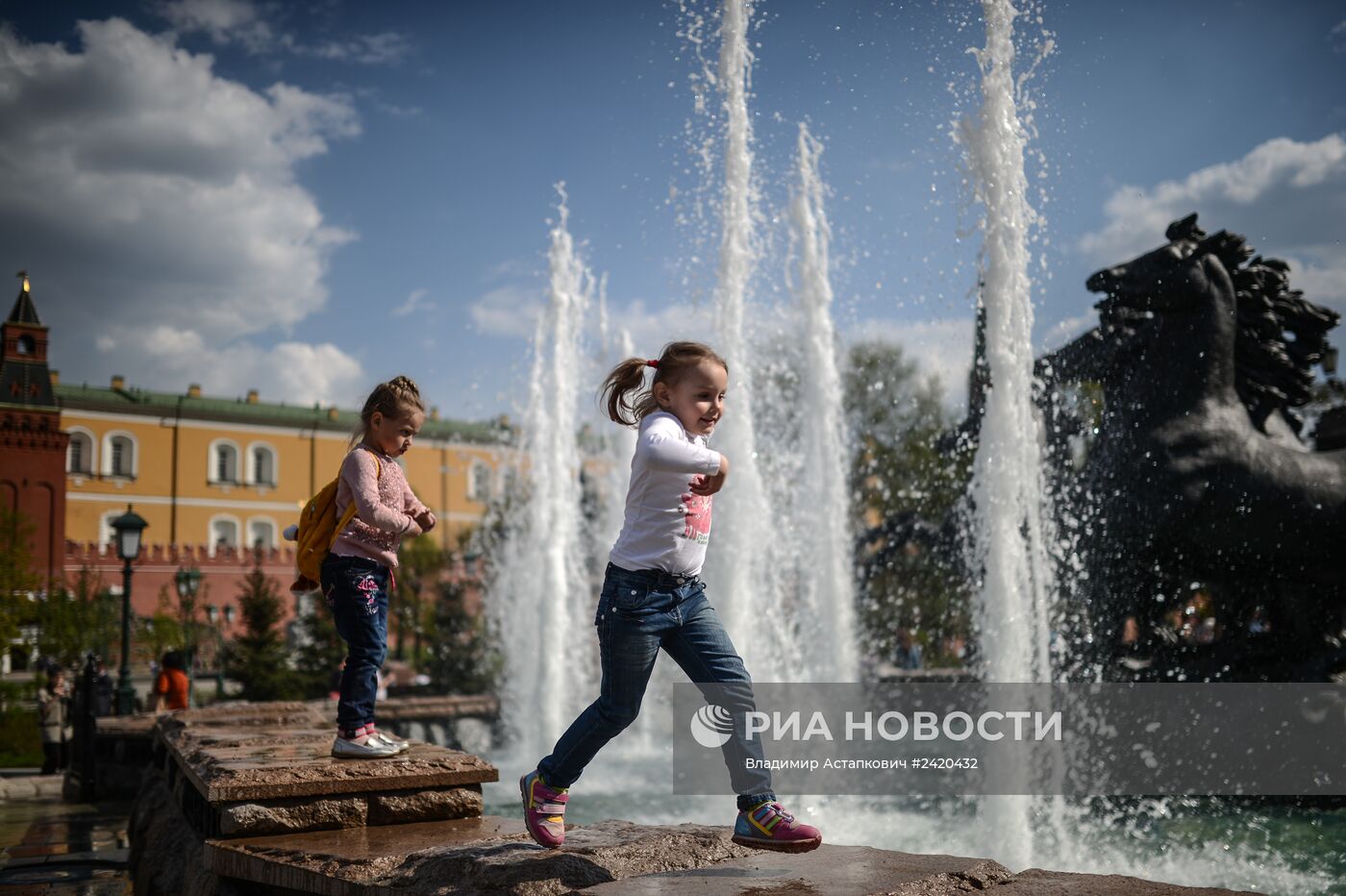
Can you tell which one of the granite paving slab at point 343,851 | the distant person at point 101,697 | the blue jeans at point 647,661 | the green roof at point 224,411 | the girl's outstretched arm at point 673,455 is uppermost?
the green roof at point 224,411

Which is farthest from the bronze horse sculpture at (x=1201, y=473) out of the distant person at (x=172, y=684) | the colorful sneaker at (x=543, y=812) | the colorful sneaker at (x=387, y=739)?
the distant person at (x=172, y=684)

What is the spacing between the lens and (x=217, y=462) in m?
50.1

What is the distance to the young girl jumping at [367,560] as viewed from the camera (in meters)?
3.70

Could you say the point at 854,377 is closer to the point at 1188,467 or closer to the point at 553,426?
the point at 553,426

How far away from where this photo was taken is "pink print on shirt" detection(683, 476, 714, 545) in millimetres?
2709

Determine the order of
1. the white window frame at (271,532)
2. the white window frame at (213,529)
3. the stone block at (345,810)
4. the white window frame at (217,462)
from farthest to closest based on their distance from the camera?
the white window frame at (217,462) → the white window frame at (271,532) → the white window frame at (213,529) → the stone block at (345,810)

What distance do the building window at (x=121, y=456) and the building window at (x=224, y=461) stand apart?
329 cm

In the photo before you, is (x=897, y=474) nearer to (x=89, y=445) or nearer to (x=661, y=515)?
(x=661, y=515)

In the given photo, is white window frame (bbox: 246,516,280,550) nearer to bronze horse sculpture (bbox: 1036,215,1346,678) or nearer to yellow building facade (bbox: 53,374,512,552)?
yellow building facade (bbox: 53,374,512,552)

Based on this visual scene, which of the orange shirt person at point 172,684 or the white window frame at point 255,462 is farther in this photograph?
the white window frame at point 255,462

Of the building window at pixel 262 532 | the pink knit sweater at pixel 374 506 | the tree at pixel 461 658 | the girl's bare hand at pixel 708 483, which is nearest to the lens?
the girl's bare hand at pixel 708 483

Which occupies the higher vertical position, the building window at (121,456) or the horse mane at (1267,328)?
the building window at (121,456)

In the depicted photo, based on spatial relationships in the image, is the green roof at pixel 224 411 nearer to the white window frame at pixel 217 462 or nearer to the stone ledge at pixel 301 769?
the white window frame at pixel 217 462

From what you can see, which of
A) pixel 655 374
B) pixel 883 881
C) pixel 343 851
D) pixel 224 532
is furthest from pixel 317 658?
pixel 224 532
